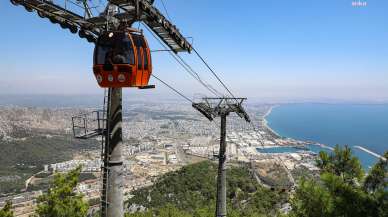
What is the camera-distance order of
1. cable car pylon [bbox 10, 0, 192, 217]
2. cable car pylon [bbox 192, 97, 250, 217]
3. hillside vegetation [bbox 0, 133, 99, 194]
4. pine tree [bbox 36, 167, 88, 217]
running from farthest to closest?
hillside vegetation [bbox 0, 133, 99, 194], pine tree [bbox 36, 167, 88, 217], cable car pylon [bbox 192, 97, 250, 217], cable car pylon [bbox 10, 0, 192, 217]

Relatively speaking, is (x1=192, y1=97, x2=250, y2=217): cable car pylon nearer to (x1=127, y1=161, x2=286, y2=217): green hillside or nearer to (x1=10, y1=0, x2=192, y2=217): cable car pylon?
(x1=10, y1=0, x2=192, y2=217): cable car pylon

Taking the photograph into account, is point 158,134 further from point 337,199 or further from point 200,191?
point 337,199

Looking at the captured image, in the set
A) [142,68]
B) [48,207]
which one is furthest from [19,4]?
[48,207]

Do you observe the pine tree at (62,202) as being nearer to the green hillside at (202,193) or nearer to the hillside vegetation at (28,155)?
the green hillside at (202,193)

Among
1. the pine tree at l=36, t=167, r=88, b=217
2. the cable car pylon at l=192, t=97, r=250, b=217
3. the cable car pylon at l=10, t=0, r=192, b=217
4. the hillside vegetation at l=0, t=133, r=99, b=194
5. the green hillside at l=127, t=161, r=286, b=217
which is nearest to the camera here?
the cable car pylon at l=10, t=0, r=192, b=217

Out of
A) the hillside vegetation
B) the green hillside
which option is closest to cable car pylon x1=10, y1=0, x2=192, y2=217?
the green hillside

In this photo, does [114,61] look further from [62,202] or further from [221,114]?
[62,202]
